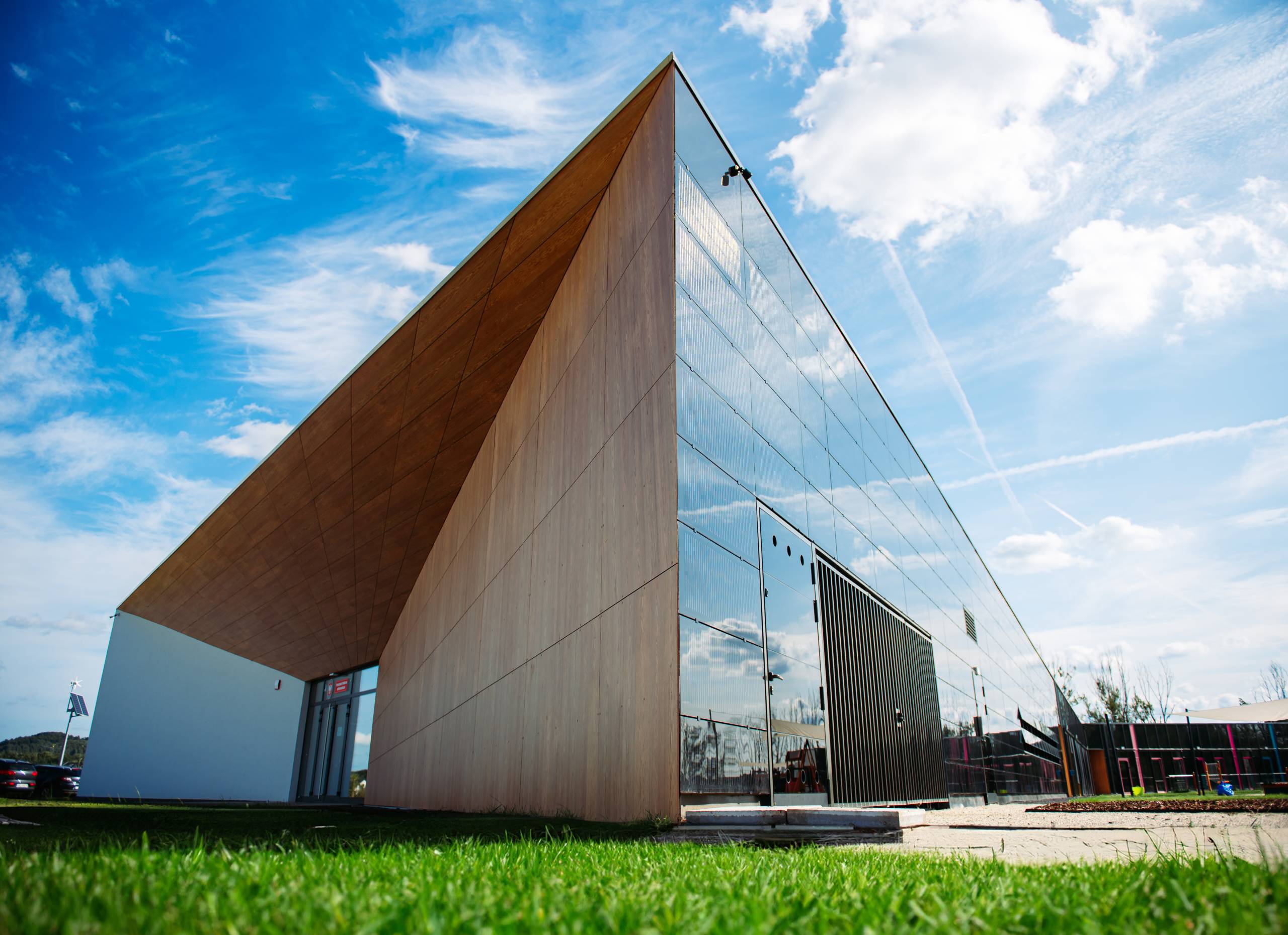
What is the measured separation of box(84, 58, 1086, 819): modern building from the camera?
→ 619 centimetres

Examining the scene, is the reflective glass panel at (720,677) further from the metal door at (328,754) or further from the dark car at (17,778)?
the metal door at (328,754)

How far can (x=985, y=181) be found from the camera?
23.1ft

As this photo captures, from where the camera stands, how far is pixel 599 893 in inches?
67.3

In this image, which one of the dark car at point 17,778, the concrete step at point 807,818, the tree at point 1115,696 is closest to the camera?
the concrete step at point 807,818

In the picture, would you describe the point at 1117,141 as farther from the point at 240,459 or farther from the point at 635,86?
the point at 240,459

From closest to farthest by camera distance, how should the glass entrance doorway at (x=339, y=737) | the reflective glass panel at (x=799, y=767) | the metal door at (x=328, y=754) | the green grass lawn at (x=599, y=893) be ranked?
the green grass lawn at (x=599, y=893) < the reflective glass panel at (x=799, y=767) < the glass entrance doorway at (x=339, y=737) < the metal door at (x=328, y=754)

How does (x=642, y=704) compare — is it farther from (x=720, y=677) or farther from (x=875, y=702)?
(x=875, y=702)

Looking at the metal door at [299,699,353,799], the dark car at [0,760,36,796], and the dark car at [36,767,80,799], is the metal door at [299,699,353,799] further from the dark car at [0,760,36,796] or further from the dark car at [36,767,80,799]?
the dark car at [0,760,36,796]

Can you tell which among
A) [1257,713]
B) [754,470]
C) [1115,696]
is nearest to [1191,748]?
[1115,696]

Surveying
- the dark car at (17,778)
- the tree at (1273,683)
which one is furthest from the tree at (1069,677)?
the dark car at (17,778)

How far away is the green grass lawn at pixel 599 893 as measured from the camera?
1.21 meters

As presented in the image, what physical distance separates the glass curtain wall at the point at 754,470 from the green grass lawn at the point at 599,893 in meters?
3.07

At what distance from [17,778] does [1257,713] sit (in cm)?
3466

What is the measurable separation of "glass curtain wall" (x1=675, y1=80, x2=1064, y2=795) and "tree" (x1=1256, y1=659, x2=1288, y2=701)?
139ft
